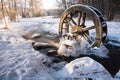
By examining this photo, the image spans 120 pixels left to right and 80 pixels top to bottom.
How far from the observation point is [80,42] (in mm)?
8961

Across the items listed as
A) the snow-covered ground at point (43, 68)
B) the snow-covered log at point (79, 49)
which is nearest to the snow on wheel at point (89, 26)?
the snow-covered log at point (79, 49)

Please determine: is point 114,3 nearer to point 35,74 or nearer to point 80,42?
point 80,42

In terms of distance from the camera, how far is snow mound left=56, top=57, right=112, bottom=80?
5457 millimetres

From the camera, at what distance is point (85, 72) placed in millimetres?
5582

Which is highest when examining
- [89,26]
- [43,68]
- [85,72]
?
[89,26]

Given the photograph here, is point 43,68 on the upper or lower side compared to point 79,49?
lower

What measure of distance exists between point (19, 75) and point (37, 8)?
122 ft

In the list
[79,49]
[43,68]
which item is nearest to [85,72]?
[43,68]

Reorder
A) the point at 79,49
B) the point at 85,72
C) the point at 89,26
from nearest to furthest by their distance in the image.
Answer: the point at 85,72
the point at 79,49
the point at 89,26

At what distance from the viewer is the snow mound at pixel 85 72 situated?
17.9 ft

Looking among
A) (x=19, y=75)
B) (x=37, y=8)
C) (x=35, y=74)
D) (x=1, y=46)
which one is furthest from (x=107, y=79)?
(x=37, y=8)

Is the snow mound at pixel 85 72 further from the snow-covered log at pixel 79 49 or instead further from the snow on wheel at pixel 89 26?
the snow on wheel at pixel 89 26

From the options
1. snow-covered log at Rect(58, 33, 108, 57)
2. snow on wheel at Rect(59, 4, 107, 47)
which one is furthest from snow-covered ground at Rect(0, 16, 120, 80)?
snow on wheel at Rect(59, 4, 107, 47)

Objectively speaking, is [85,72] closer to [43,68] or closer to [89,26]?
[43,68]
